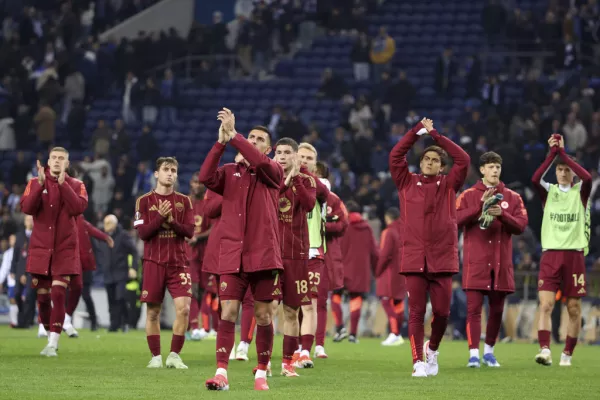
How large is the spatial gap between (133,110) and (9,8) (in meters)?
8.37

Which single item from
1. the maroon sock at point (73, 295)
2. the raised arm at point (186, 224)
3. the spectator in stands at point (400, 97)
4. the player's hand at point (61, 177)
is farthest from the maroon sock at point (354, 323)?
the spectator in stands at point (400, 97)

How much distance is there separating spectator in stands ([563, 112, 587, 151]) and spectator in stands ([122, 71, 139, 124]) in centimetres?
1380

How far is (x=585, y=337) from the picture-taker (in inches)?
944

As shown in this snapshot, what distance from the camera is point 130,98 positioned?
3791 cm

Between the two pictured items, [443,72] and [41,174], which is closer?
[41,174]

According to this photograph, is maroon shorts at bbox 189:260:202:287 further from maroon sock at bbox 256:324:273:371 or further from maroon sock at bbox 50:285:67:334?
maroon sock at bbox 256:324:273:371

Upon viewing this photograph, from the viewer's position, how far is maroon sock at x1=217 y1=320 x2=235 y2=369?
1157 cm

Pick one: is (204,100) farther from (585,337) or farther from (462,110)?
(585,337)

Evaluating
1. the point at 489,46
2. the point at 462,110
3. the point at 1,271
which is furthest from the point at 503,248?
the point at 489,46

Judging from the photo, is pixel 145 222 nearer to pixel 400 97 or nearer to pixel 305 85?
pixel 400 97

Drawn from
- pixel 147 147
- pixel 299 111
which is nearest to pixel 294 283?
pixel 147 147

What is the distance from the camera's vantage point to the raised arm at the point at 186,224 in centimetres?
1467

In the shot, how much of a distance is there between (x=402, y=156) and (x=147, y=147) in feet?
72.6

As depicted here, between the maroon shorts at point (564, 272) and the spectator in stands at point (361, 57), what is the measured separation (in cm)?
2016
